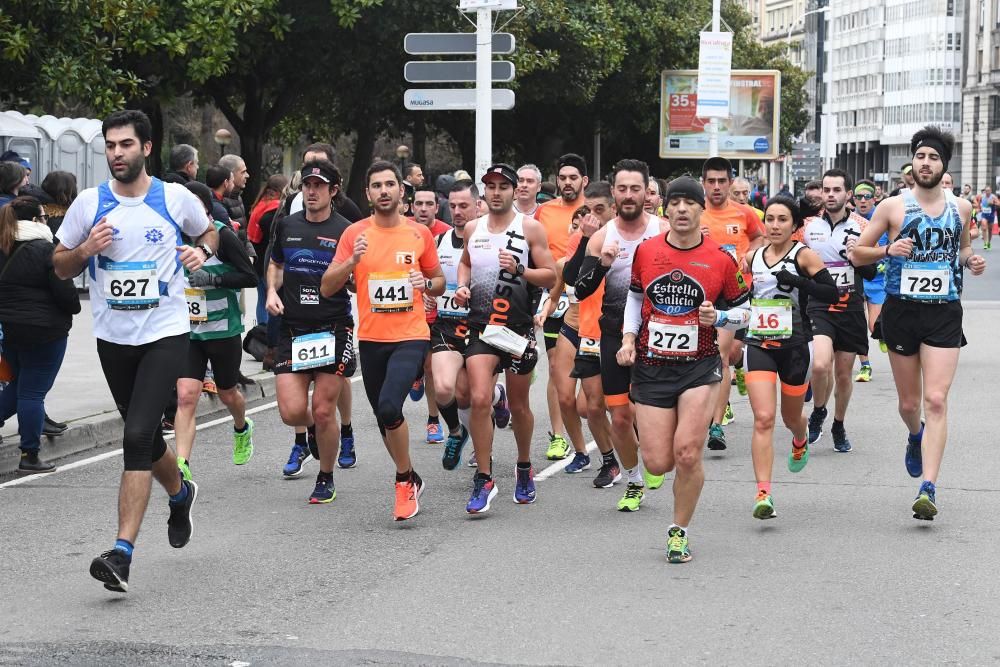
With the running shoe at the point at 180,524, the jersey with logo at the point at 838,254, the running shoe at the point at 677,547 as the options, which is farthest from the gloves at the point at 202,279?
the jersey with logo at the point at 838,254

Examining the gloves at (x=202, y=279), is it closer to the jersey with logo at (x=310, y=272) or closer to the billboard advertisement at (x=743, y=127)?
the jersey with logo at (x=310, y=272)

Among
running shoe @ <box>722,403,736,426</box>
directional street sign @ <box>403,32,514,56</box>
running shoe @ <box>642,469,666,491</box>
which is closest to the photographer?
running shoe @ <box>642,469,666,491</box>

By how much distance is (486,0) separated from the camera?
1817cm

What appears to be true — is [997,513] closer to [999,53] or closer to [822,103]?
[999,53]

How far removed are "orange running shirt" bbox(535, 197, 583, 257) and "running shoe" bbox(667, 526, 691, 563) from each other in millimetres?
3283

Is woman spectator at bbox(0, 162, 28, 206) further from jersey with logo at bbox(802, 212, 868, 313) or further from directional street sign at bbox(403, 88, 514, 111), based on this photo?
directional street sign at bbox(403, 88, 514, 111)

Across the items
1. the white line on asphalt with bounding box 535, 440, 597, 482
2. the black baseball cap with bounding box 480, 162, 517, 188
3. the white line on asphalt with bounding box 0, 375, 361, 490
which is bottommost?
the white line on asphalt with bounding box 0, 375, 361, 490

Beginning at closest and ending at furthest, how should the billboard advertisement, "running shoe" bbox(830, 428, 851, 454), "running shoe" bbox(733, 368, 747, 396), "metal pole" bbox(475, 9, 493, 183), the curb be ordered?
the curb
"running shoe" bbox(830, 428, 851, 454)
"running shoe" bbox(733, 368, 747, 396)
"metal pole" bbox(475, 9, 493, 183)
the billboard advertisement

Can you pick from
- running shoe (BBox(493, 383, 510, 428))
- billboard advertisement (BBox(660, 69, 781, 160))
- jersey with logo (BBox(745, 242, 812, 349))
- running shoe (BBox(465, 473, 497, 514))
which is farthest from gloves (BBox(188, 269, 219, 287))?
billboard advertisement (BBox(660, 69, 781, 160))

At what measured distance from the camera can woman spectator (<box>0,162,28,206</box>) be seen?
447 inches

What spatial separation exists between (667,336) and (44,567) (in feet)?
9.67

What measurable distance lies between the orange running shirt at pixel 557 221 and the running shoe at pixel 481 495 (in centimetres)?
212

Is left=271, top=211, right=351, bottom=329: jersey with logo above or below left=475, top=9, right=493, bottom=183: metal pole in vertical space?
below

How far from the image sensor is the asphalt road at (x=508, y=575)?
5.94 metres
